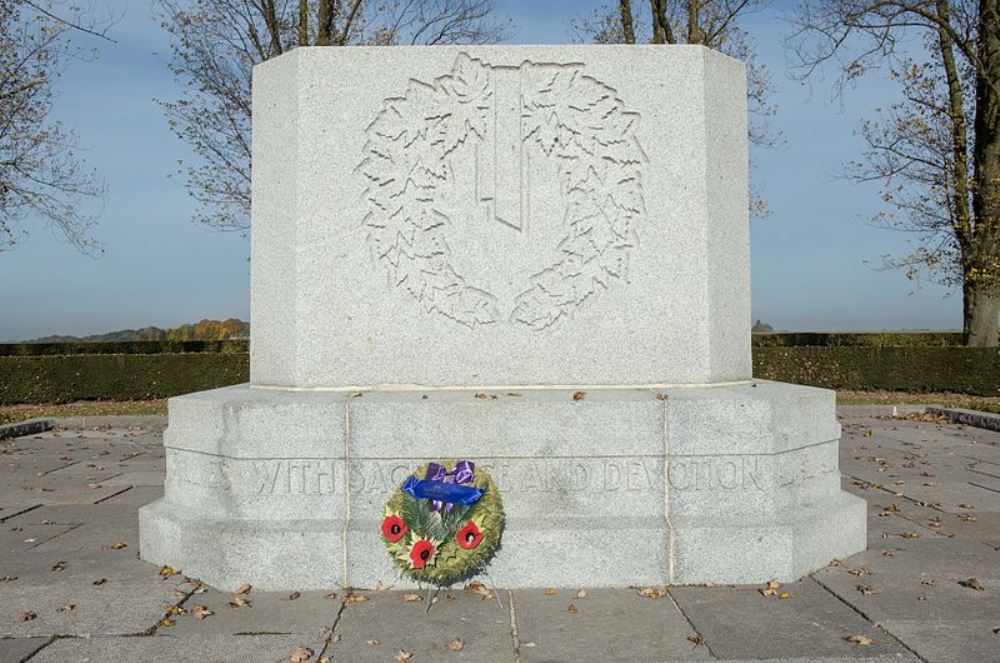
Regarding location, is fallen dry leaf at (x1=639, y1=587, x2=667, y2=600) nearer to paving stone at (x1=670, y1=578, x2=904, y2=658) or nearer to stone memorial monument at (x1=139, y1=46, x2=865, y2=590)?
paving stone at (x1=670, y1=578, x2=904, y2=658)

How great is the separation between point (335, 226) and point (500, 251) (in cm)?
107

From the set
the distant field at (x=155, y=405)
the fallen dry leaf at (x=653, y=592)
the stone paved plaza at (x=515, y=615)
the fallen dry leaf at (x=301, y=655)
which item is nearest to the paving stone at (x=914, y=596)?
the stone paved plaza at (x=515, y=615)

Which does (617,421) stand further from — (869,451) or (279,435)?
(869,451)

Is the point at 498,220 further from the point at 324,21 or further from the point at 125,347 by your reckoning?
the point at 125,347

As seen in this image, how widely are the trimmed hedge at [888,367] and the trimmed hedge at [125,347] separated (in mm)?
12740

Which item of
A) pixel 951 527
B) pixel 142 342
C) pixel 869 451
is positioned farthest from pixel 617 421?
pixel 142 342

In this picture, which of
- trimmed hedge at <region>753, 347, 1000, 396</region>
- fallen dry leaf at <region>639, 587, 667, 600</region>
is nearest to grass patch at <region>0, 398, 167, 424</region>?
fallen dry leaf at <region>639, 587, 667, 600</region>

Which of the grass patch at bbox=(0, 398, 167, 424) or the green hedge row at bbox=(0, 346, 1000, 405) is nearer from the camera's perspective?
the grass patch at bbox=(0, 398, 167, 424)

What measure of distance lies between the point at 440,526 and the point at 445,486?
26 cm

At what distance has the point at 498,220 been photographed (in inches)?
208

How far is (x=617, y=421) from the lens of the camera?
15.7 ft

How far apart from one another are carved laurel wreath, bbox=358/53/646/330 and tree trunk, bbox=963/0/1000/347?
575 inches

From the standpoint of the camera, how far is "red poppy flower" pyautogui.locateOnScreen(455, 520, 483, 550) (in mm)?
4441

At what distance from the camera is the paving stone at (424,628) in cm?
369
